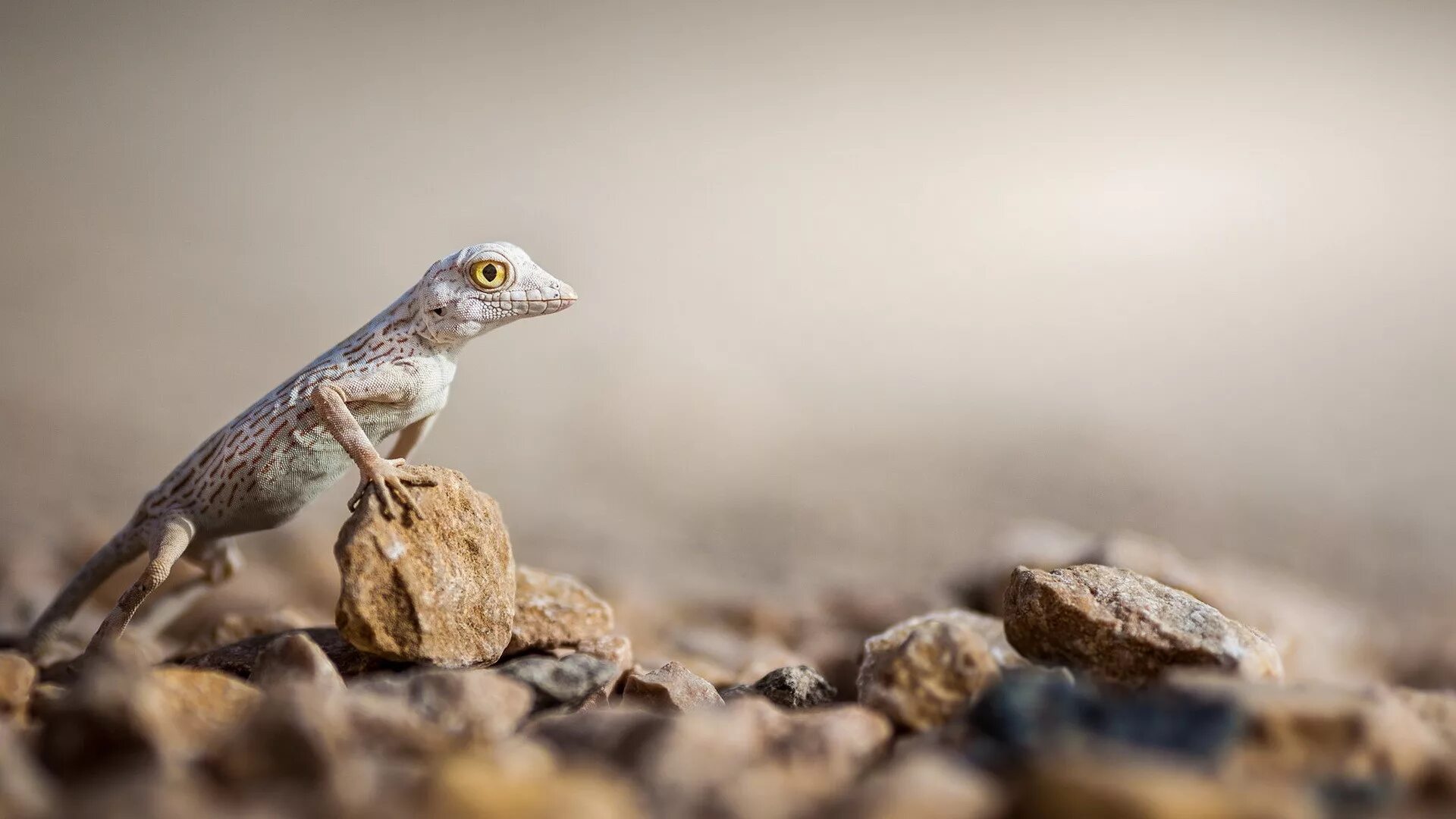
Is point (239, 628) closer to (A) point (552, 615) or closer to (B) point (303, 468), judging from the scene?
(B) point (303, 468)

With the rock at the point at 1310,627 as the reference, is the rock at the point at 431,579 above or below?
above

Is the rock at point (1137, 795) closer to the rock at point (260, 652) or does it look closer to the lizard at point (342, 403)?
the rock at point (260, 652)

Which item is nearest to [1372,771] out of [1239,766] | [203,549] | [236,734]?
[1239,766]

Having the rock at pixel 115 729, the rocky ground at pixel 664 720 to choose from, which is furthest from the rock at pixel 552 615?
the rock at pixel 115 729

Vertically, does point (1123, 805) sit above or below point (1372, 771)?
above

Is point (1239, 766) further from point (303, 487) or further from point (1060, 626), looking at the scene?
point (303, 487)

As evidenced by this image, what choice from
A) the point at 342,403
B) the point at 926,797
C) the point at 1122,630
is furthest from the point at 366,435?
the point at 1122,630
